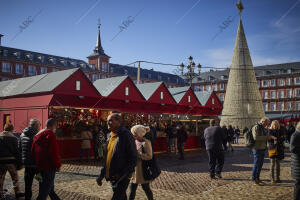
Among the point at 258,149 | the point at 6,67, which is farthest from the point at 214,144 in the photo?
the point at 6,67

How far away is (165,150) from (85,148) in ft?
20.0

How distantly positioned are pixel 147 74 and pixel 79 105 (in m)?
61.6

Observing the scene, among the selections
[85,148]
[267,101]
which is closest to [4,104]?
[85,148]

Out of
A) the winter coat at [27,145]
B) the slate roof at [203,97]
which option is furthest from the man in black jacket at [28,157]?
the slate roof at [203,97]

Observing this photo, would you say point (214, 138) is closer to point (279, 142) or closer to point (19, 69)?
point (279, 142)

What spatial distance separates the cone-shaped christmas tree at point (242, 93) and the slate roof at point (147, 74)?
145ft

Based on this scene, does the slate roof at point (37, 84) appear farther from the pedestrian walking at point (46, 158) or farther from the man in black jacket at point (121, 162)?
the man in black jacket at point (121, 162)

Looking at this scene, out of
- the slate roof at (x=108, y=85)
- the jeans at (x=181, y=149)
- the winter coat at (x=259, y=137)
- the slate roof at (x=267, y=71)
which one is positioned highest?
the slate roof at (x=267, y=71)

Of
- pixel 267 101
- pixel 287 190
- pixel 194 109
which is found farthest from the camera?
pixel 267 101

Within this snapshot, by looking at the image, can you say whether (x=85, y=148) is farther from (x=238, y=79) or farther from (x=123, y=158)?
(x=238, y=79)

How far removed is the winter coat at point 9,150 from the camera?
602 cm

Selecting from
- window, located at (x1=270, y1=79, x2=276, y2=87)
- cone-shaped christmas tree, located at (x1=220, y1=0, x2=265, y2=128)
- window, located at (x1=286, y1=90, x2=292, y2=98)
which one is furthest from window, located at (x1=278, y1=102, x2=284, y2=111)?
cone-shaped christmas tree, located at (x1=220, y1=0, x2=265, y2=128)

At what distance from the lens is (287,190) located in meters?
7.29

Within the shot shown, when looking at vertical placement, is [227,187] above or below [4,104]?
below
